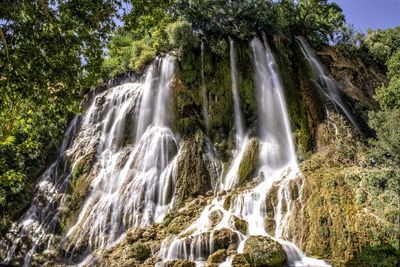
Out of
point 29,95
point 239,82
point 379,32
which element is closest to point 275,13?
point 239,82

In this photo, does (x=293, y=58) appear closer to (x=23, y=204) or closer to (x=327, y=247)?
(x=327, y=247)

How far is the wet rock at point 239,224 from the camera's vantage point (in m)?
14.4

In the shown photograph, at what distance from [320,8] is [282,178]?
23.7 meters

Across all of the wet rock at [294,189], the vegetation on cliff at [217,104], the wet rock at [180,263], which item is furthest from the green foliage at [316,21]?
the wet rock at [180,263]

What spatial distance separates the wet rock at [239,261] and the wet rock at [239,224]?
1925 millimetres

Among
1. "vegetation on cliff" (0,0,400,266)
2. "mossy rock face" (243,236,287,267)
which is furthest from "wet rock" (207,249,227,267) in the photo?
"mossy rock face" (243,236,287,267)

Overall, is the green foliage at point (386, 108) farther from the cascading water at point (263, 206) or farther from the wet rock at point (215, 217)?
the wet rock at point (215, 217)

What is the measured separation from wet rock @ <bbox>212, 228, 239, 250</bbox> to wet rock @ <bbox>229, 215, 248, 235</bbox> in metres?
0.60

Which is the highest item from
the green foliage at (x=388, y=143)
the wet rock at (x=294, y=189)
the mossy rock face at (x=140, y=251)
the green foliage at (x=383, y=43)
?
the green foliage at (x=383, y=43)

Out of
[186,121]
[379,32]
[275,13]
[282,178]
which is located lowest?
[282,178]

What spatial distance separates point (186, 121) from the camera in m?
22.8

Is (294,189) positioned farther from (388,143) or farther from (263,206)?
(388,143)

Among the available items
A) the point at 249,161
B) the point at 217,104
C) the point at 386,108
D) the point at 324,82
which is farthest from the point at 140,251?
the point at 324,82

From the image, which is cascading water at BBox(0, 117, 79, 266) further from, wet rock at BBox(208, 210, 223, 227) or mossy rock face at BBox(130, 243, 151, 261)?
wet rock at BBox(208, 210, 223, 227)
